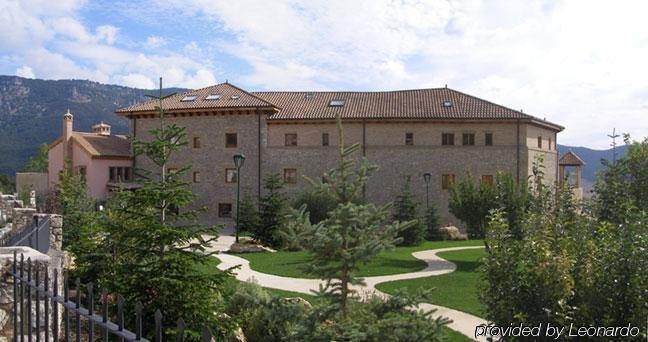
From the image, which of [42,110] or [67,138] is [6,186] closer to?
[67,138]

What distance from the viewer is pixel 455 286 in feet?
45.2

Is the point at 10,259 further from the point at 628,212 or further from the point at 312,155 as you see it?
the point at 312,155

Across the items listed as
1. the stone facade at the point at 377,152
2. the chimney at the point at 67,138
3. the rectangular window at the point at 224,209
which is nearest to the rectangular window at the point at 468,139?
the stone facade at the point at 377,152

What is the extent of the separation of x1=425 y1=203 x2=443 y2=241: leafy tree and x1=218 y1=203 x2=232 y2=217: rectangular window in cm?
1303

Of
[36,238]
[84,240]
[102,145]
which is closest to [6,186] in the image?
[102,145]

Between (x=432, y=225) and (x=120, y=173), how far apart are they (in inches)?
843

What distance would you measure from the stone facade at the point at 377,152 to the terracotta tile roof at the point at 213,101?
0.86 m

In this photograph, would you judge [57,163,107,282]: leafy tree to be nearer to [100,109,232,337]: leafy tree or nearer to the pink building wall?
[100,109,232,337]: leafy tree

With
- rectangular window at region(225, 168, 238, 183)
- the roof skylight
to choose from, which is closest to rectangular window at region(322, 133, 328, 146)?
the roof skylight

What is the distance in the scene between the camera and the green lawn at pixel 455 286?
11.6m

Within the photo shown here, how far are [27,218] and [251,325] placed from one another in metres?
9.17

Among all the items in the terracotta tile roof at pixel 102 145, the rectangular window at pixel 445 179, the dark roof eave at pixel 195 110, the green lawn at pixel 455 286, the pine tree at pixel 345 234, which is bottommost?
the green lawn at pixel 455 286

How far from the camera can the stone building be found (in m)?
33.7

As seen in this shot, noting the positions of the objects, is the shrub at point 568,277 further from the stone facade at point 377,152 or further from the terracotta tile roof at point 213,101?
the terracotta tile roof at point 213,101
